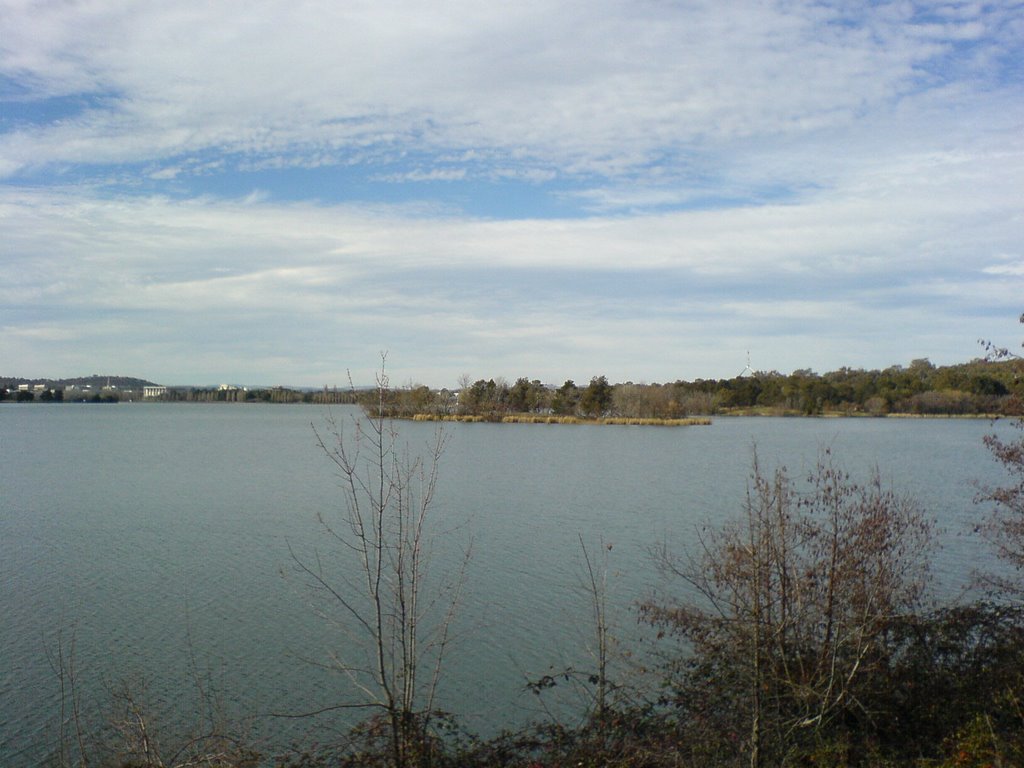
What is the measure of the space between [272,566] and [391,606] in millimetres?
4761

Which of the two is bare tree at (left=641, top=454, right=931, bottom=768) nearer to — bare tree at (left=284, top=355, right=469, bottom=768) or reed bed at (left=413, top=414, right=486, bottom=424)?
bare tree at (left=284, top=355, right=469, bottom=768)

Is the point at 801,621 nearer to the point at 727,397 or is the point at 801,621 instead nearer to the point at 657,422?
the point at 657,422

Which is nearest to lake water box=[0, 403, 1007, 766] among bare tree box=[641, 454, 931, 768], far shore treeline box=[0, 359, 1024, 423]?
bare tree box=[641, 454, 931, 768]

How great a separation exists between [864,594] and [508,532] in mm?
10785

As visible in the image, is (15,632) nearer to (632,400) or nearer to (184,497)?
(184,497)

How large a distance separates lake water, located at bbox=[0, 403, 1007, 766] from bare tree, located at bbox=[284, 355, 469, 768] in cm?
40

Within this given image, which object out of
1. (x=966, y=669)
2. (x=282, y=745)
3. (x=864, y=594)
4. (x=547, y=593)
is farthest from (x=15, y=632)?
(x=966, y=669)

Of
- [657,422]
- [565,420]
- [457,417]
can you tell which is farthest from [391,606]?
[457,417]

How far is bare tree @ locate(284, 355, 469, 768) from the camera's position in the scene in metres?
7.23

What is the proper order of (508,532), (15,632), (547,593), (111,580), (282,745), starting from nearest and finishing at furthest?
1. (282,745)
2. (15,632)
3. (547,593)
4. (111,580)
5. (508,532)

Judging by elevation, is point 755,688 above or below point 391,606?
above

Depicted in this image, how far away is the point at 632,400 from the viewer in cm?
8194

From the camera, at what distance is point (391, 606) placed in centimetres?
1157

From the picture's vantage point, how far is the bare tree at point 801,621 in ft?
25.8
